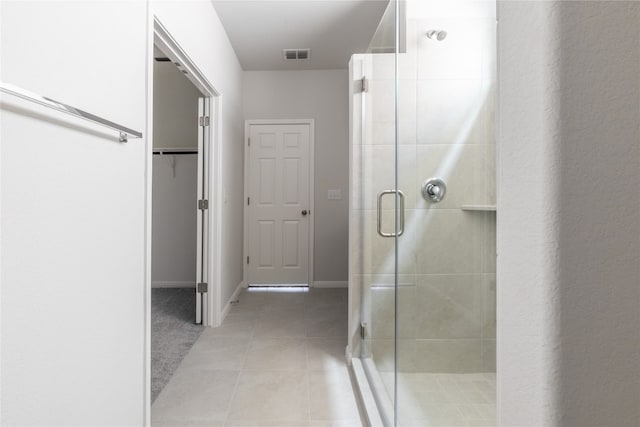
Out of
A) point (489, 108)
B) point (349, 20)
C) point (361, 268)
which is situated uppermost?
point (349, 20)

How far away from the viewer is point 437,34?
4.81 ft

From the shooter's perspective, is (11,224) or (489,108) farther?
(489,108)

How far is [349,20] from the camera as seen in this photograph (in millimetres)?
2840

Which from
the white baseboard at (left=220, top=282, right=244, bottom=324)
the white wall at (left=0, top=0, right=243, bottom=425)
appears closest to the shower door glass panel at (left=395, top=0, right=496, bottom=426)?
the white wall at (left=0, top=0, right=243, bottom=425)

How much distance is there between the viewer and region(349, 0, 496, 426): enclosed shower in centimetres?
124

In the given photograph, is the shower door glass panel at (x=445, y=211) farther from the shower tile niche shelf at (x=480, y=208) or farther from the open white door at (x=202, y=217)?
the open white door at (x=202, y=217)

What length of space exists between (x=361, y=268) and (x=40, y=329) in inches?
62.4

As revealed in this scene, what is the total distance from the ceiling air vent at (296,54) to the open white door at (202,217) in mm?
1266

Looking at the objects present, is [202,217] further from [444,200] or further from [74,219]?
[444,200]

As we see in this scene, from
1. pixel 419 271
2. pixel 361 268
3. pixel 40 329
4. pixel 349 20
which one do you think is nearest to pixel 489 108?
pixel 419 271

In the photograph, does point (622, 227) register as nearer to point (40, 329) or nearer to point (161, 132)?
point (40, 329)

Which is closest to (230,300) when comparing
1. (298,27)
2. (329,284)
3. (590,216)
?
(329,284)

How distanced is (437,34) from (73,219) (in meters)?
1.61

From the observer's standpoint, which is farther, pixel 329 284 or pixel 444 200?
pixel 329 284
